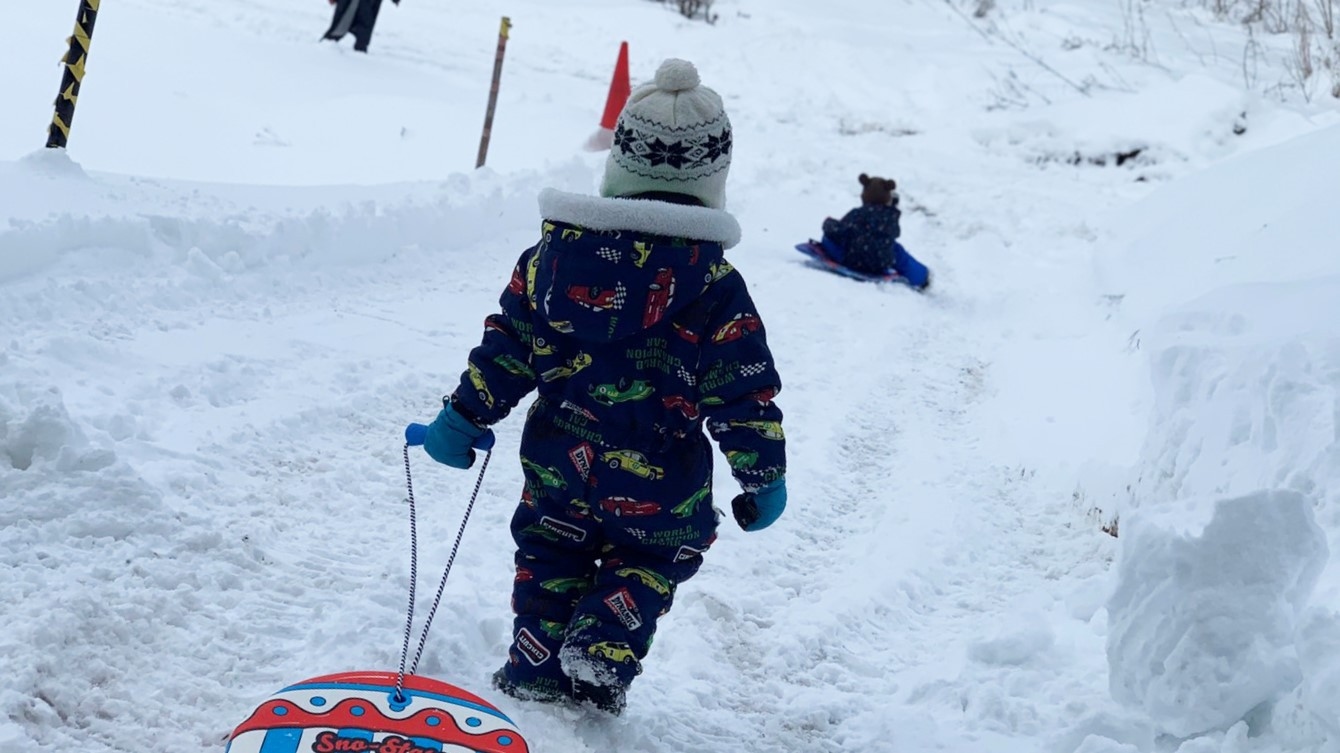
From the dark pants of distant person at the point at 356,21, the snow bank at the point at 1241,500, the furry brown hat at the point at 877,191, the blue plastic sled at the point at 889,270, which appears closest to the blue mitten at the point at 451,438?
the snow bank at the point at 1241,500

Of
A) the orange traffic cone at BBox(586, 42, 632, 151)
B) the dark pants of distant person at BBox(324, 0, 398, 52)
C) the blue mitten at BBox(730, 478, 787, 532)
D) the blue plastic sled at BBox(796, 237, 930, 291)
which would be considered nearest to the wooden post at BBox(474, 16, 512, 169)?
the orange traffic cone at BBox(586, 42, 632, 151)

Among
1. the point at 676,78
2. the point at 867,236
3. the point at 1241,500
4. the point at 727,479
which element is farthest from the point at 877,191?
the point at 676,78

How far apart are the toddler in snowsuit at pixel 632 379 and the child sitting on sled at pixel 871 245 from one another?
573 centimetres

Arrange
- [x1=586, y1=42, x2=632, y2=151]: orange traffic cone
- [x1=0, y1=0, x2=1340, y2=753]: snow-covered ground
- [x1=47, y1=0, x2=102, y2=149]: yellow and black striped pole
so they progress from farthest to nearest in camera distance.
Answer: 1. [x1=586, y1=42, x2=632, y2=151]: orange traffic cone
2. [x1=47, y1=0, x2=102, y2=149]: yellow and black striped pole
3. [x1=0, y1=0, x2=1340, y2=753]: snow-covered ground

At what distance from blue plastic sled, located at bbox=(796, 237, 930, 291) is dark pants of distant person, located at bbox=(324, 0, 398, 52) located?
23.5 feet

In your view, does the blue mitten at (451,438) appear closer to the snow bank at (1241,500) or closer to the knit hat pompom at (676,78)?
the knit hat pompom at (676,78)

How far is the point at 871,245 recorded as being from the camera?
27.3 ft

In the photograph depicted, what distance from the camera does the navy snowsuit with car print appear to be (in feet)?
8.54

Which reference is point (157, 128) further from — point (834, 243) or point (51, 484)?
point (51, 484)

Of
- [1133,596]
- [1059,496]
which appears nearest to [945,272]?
[1059,496]

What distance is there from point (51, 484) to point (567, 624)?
56.2 inches

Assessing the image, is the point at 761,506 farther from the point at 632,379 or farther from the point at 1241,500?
the point at 1241,500

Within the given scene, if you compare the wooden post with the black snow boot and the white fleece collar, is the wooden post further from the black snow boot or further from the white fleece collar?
the black snow boot

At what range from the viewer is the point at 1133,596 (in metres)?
3.02
